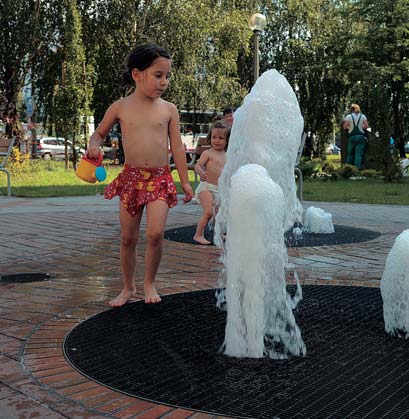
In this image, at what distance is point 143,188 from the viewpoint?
387 centimetres

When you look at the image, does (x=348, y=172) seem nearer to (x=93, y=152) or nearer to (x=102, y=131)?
(x=102, y=131)

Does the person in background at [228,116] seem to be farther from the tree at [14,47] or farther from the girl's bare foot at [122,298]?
the tree at [14,47]

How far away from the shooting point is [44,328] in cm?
335

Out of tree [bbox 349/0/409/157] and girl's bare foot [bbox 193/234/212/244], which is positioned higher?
tree [bbox 349/0/409/157]

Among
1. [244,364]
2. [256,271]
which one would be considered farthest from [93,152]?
[244,364]

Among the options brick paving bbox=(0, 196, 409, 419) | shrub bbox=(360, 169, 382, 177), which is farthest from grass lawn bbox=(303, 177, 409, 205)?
brick paving bbox=(0, 196, 409, 419)

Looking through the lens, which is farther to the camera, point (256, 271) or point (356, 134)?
point (356, 134)

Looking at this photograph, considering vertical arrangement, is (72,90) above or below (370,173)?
above

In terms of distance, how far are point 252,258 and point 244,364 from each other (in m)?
0.49

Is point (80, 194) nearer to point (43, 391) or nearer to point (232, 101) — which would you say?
point (43, 391)

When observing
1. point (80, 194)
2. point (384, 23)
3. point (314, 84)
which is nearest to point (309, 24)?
point (314, 84)

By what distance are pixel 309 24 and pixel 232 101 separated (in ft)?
27.2

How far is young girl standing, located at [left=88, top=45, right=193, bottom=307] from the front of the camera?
3828mm

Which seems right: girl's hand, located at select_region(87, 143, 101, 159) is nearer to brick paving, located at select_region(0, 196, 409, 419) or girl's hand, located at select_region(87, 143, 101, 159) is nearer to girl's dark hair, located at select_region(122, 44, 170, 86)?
girl's dark hair, located at select_region(122, 44, 170, 86)
